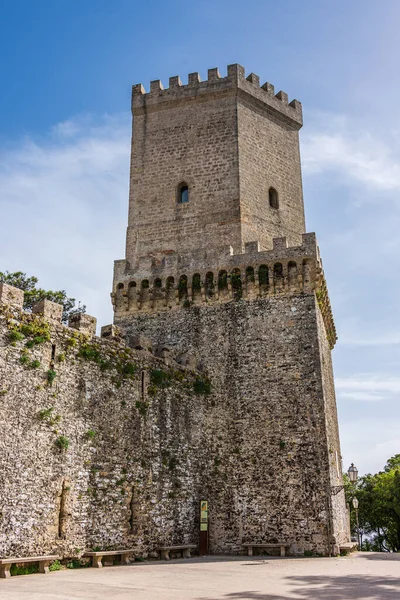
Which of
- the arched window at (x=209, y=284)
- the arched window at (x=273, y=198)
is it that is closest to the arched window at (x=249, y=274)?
the arched window at (x=209, y=284)

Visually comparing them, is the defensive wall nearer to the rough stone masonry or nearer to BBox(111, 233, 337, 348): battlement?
the rough stone masonry

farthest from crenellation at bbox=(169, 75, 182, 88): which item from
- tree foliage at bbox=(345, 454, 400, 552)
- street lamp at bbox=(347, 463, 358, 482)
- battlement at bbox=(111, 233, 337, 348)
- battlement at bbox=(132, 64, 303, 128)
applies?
tree foliage at bbox=(345, 454, 400, 552)

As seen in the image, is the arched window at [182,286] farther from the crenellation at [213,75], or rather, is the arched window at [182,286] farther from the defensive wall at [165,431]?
the crenellation at [213,75]

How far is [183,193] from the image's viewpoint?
23609 millimetres

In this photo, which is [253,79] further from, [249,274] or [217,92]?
[249,274]

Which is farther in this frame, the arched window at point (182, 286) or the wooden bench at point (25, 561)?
the arched window at point (182, 286)

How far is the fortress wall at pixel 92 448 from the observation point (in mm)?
13312

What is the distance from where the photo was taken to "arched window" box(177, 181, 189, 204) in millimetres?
23406

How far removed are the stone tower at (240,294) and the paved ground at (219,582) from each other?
3.08m

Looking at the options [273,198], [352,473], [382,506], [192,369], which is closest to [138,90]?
[273,198]

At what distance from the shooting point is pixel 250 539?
59.1 ft

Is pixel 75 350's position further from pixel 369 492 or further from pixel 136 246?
pixel 369 492

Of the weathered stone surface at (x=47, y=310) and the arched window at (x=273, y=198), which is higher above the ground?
the arched window at (x=273, y=198)

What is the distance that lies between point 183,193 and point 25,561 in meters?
15.2
